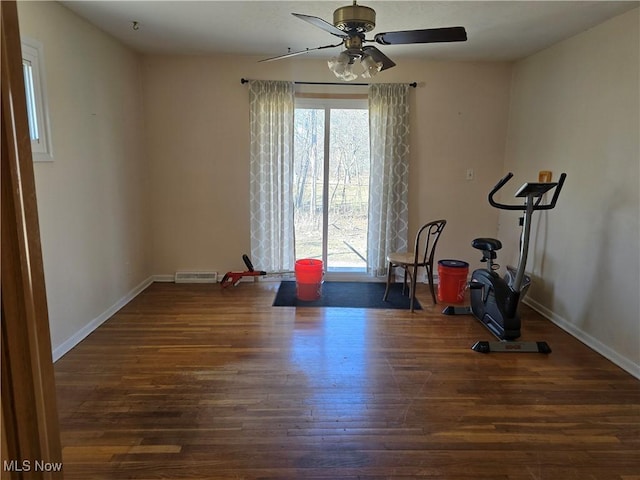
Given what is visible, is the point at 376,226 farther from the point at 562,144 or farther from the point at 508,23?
the point at 508,23

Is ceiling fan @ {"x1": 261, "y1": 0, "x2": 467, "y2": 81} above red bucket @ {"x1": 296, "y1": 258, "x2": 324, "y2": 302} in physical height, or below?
above

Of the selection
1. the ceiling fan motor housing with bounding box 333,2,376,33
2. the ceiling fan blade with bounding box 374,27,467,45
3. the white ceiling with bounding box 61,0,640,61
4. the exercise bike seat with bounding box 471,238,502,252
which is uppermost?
the white ceiling with bounding box 61,0,640,61

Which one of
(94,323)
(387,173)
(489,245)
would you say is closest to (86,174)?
(94,323)

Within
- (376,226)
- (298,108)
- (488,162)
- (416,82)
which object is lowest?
(376,226)

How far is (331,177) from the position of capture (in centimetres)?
449

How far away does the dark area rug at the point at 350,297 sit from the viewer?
12.8ft

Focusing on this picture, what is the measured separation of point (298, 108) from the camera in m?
4.38

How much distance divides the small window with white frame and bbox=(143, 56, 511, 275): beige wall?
172 centimetres

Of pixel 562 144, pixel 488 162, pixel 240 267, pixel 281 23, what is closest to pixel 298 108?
pixel 281 23

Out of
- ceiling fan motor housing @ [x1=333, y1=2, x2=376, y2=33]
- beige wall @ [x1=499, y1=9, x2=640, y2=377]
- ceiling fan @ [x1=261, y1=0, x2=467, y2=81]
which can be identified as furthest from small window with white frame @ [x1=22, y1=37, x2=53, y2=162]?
beige wall @ [x1=499, y1=9, x2=640, y2=377]

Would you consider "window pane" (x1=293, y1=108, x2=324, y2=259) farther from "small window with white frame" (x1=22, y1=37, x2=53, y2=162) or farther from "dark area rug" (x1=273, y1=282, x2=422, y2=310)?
"small window with white frame" (x1=22, y1=37, x2=53, y2=162)

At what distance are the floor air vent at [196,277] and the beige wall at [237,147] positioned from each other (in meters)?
0.09

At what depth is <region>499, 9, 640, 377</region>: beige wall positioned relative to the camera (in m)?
2.75

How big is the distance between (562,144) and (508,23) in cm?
114
